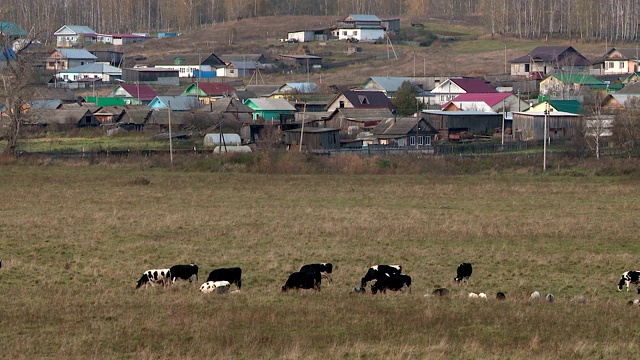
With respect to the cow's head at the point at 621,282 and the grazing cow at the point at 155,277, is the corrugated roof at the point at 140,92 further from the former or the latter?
the cow's head at the point at 621,282

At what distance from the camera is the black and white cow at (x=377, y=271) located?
14531mm

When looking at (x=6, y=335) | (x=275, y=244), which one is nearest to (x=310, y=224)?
(x=275, y=244)

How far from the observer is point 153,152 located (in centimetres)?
4303

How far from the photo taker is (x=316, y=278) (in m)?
14.1

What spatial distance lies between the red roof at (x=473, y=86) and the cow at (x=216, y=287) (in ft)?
188

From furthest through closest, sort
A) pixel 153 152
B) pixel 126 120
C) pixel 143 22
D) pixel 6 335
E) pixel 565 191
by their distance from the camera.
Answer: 1. pixel 143 22
2. pixel 126 120
3. pixel 153 152
4. pixel 565 191
5. pixel 6 335

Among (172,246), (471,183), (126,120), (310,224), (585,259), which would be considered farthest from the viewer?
(126,120)

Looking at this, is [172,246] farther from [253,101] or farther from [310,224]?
[253,101]

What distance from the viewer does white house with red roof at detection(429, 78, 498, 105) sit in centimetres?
7006

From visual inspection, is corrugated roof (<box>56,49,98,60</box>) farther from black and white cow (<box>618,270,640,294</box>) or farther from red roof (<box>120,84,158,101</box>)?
black and white cow (<box>618,270,640,294</box>)

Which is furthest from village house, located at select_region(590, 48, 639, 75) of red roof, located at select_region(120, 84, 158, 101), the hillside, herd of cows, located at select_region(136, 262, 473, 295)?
herd of cows, located at select_region(136, 262, 473, 295)

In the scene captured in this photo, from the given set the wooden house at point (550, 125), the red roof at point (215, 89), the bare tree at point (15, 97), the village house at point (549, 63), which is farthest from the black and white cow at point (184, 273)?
the village house at point (549, 63)

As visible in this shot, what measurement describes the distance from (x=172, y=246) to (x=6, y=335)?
7651mm

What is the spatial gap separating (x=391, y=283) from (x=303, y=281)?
4.16 ft
